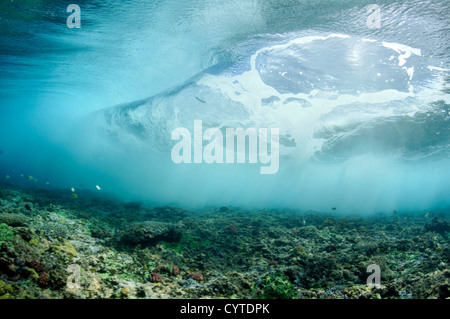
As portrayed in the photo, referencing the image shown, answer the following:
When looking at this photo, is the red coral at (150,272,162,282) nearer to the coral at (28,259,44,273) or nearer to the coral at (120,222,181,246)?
the coral at (120,222,181,246)

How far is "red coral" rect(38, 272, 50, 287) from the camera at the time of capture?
495cm

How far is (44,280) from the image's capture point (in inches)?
197

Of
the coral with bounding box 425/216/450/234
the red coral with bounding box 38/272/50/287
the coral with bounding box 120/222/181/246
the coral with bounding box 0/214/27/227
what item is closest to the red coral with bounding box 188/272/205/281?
the coral with bounding box 120/222/181/246

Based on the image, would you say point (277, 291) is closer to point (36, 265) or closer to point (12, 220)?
point (36, 265)

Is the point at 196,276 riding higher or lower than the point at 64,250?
lower

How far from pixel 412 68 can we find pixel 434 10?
434 centimetres

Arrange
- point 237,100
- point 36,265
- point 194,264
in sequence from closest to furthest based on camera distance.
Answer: point 36,265
point 194,264
point 237,100

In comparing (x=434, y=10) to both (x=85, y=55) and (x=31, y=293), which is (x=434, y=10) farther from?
(x=85, y=55)

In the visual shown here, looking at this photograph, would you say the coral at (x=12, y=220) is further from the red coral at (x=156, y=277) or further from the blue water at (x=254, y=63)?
the blue water at (x=254, y=63)

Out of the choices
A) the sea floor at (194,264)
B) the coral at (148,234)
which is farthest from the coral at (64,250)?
the coral at (148,234)

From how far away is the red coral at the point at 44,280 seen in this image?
4945mm

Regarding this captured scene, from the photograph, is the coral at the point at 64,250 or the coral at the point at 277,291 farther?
the coral at the point at 64,250

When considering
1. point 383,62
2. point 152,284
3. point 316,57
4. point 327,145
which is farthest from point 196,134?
point 152,284

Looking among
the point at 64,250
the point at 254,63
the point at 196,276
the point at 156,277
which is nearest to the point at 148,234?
the point at 156,277
